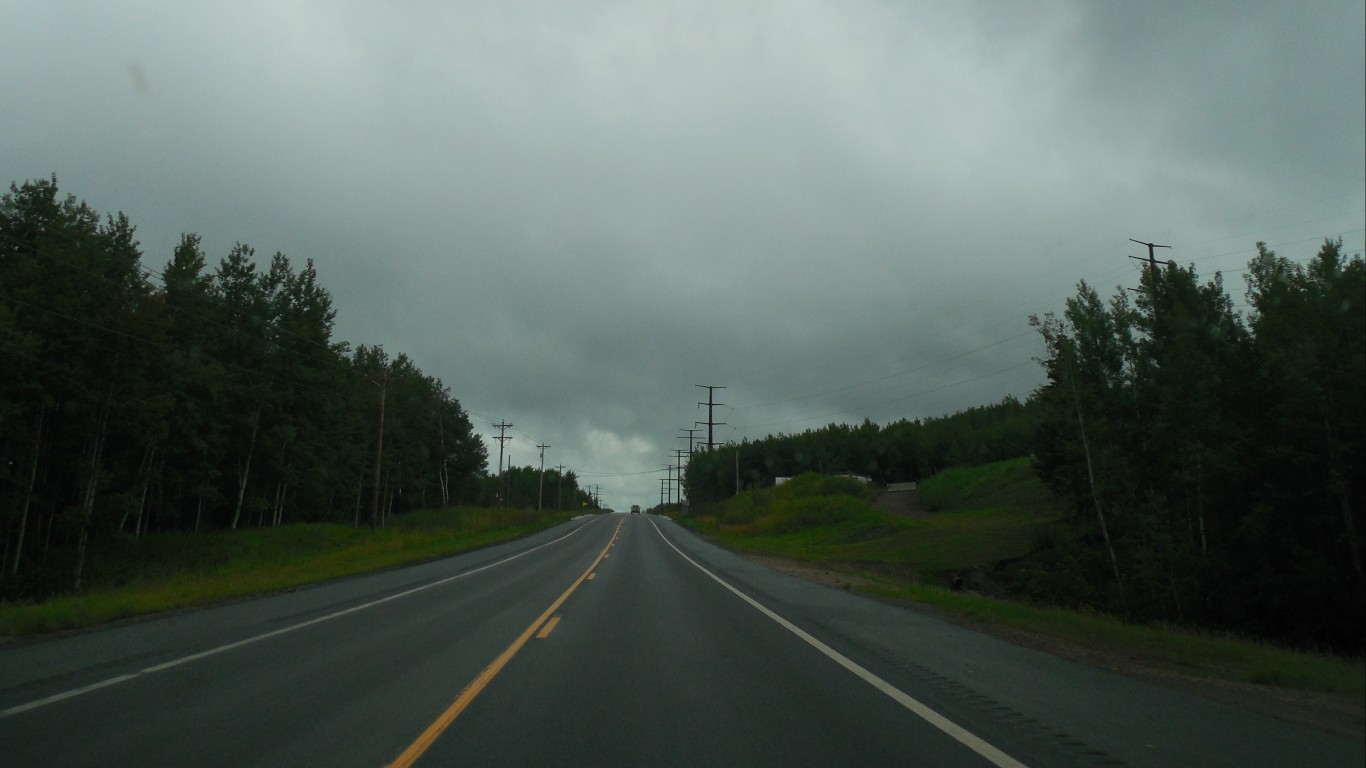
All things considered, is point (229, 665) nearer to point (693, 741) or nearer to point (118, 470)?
point (693, 741)

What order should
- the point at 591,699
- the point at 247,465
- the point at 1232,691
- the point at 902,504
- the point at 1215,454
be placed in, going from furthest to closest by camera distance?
the point at 902,504, the point at 247,465, the point at 1215,454, the point at 1232,691, the point at 591,699

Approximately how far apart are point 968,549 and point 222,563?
36852 mm

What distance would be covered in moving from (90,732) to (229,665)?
10.3ft

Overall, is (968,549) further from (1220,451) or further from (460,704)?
(460,704)

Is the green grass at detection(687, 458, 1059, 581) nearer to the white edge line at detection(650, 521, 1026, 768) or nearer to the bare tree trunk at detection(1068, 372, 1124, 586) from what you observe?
the bare tree trunk at detection(1068, 372, 1124, 586)

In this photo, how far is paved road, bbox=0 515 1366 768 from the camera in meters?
5.79

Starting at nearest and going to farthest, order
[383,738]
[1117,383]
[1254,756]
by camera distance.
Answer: [1254,756] → [383,738] → [1117,383]

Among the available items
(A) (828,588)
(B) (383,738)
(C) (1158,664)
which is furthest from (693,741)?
(A) (828,588)

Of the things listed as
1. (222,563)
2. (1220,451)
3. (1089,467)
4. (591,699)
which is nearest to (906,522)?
(1089,467)

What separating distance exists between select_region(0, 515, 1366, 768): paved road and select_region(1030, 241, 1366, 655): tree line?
1090cm

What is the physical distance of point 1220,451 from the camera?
2334 cm

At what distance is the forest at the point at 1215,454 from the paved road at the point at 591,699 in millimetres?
10665

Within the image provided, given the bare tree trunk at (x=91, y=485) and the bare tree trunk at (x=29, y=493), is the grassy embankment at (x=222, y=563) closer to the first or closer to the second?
the bare tree trunk at (x=91, y=485)

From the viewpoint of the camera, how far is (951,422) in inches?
4914
